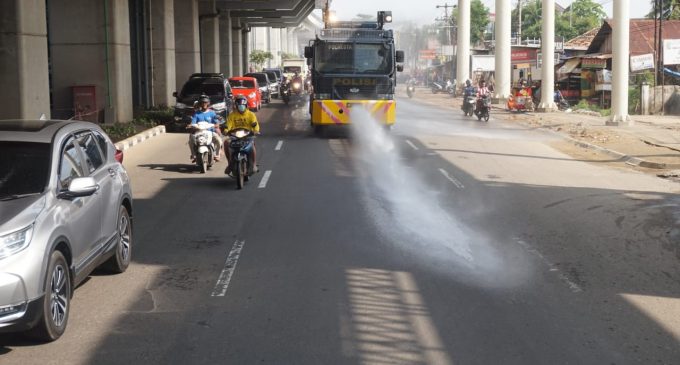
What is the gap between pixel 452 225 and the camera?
1223cm

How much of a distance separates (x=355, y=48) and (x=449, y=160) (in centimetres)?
627

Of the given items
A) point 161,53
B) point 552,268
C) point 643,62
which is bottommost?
point 552,268

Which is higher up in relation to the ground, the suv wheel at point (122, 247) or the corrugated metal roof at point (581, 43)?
the corrugated metal roof at point (581, 43)

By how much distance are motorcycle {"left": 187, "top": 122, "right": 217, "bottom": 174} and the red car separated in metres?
20.7

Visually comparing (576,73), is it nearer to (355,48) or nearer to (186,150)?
(355,48)

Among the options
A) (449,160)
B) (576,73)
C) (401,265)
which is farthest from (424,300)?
(576,73)

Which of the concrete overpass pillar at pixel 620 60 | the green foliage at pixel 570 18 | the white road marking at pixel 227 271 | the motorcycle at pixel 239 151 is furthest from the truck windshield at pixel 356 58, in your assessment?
the green foliage at pixel 570 18

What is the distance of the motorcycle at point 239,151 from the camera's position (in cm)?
1577

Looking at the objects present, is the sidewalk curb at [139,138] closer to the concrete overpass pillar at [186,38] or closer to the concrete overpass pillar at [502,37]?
the concrete overpass pillar at [186,38]

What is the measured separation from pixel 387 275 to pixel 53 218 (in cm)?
360

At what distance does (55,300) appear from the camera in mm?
6902

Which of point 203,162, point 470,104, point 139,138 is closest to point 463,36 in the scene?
point 470,104

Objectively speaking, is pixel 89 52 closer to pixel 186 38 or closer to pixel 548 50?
pixel 186 38

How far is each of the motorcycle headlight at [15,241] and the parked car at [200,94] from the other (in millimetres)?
22788
